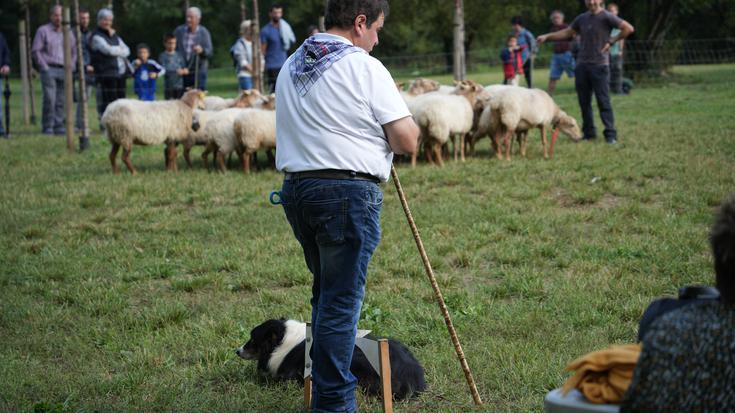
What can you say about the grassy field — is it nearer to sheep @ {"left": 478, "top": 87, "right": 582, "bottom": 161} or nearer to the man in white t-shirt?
sheep @ {"left": 478, "top": 87, "right": 582, "bottom": 161}

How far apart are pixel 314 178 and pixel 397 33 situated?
46.3 meters

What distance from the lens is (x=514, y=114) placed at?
12.5m

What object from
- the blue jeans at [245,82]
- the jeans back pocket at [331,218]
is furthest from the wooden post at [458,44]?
the jeans back pocket at [331,218]

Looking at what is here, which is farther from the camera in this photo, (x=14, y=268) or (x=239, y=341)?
(x=14, y=268)

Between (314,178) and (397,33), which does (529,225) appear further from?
(397,33)

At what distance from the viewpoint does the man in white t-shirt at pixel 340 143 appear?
362cm

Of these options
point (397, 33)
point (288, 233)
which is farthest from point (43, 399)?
point (397, 33)

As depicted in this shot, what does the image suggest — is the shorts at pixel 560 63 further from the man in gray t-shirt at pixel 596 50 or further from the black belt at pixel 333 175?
the black belt at pixel 333 175

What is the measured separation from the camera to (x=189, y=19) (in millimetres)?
17109

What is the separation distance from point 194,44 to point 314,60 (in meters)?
14.2

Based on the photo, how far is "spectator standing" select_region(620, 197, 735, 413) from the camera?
7.75 ft

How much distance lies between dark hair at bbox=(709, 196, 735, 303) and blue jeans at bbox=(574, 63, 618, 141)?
11490 mm

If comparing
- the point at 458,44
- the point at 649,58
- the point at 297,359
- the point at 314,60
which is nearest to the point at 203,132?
the point at 458,44

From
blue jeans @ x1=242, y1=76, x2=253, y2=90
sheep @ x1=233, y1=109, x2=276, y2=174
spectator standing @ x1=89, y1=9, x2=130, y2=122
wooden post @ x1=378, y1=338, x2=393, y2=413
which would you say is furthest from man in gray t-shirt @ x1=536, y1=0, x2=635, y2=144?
wooden post @ x1=378, y1=338, x2=393, y2=413
